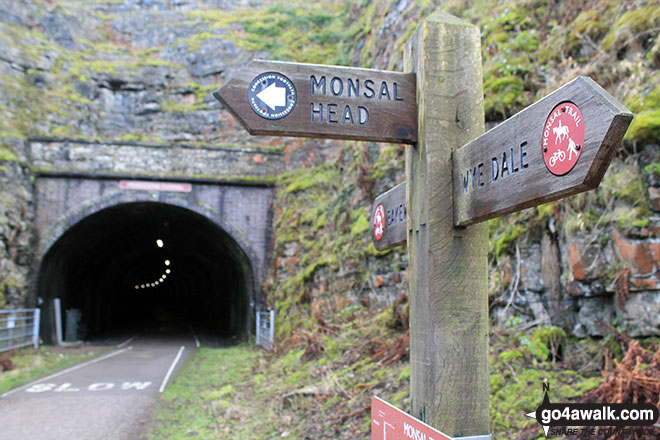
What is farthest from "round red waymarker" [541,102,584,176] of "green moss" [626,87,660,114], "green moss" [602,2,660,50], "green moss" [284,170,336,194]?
"green moss" [284,170,336,194]

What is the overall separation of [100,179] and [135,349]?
584 cm

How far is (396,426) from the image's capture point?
2225 mm

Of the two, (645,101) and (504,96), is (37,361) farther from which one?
(645,101)

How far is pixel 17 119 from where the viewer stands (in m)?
16.2

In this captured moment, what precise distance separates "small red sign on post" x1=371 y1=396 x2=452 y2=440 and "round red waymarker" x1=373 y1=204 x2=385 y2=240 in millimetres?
1270

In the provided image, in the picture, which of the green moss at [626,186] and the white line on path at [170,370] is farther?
the white line on path at [170,370]

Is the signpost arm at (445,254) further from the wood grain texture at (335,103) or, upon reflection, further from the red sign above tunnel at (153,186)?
the red sign above tunnel at (153,186)

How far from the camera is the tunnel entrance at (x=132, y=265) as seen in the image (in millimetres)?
17109

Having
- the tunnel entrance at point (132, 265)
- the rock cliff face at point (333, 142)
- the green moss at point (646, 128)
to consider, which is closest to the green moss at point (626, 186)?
the rock cliff face at point (333, 142)

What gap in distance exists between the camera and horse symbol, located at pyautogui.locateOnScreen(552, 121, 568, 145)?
182 cm

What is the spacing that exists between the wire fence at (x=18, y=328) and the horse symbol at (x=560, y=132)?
1436 centimetres

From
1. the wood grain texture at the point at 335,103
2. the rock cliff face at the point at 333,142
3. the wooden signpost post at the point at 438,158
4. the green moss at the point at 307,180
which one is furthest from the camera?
the green moss at the point at 307,180

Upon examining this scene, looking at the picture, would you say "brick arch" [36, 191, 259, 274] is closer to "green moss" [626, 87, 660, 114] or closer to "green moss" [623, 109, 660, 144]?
"green moss" [626, 87, 660, 114]

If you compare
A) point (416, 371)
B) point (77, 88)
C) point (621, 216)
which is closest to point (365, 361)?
point (621, 216)
